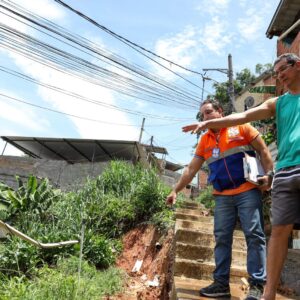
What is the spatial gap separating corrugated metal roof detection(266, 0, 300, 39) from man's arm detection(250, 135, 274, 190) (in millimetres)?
7506

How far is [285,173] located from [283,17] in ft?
28.8

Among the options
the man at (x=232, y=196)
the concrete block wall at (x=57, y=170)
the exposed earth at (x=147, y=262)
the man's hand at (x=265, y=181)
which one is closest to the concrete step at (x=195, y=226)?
the exposed earth at (x=147, y=262)

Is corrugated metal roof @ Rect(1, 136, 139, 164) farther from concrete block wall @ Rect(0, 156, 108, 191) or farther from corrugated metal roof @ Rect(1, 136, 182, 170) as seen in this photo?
concrete block wall @ Rect(0, 156, 108, 191)

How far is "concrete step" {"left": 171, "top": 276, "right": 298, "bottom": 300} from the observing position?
247cm

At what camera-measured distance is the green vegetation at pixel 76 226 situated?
14.2 ft

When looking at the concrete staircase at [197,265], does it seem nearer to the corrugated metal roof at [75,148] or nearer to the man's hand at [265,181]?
the man's hand at [265,181]

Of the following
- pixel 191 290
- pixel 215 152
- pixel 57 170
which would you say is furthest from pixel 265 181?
pixel 57 170

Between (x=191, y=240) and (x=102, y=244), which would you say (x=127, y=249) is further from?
(x=191, y=240)

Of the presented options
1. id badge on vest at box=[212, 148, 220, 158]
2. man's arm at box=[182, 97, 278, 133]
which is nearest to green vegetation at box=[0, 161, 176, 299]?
id badge on vest at box=[212, 148, 220, 158]

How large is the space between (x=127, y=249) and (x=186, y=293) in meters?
4.11

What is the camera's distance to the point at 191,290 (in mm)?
2711

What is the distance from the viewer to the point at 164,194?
7410 millimetres

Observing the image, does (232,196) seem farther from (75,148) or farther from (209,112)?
(75,148)

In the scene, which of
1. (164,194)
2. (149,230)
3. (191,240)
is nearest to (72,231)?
(149,230)
